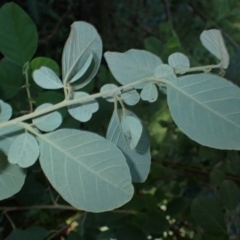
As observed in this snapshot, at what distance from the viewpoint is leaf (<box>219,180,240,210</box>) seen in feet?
2.21

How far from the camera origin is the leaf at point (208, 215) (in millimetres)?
656

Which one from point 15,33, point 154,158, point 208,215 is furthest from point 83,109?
point 154,158

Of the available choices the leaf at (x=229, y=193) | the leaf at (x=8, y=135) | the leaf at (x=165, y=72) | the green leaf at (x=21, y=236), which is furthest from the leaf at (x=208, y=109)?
the leaf at (x=229, y=193)

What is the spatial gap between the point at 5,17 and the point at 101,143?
0.21 meters

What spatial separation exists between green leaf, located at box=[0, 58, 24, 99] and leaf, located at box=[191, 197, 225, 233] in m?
0.34

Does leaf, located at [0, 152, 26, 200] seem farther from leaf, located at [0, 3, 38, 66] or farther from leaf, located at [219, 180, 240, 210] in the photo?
leaf, located at [219, 180, 240, 210]

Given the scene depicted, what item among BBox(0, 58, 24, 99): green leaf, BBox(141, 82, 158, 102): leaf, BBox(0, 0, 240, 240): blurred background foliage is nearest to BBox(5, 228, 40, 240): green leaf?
BBox(0, 0, 240, 240): blurred background foliage

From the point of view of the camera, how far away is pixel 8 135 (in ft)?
1.13

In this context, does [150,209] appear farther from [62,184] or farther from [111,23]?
[111,23]

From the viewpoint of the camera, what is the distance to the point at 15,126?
1.12 ft

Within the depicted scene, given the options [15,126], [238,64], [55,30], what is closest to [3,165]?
[15,126]

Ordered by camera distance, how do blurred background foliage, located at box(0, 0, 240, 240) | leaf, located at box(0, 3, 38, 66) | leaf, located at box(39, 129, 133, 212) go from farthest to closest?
blurred background foliage, located at box(0, 0, 240, 240)
leaf, located at box(0, 3, 38, 66)
leaf, located at box(39, 129, 133, 212)

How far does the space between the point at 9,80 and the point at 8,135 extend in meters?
0.14

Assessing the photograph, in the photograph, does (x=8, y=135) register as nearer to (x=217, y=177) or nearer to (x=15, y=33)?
(x=15, y=33)
